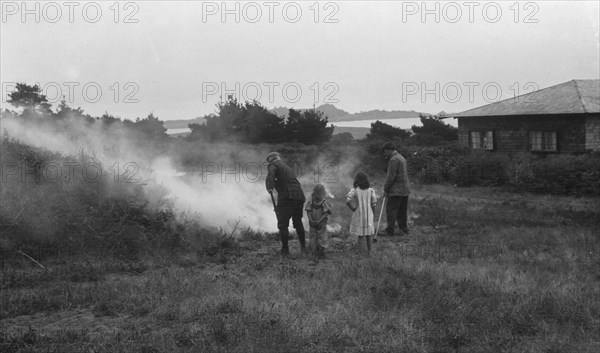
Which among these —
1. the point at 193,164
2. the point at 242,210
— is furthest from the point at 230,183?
the point at 193,164

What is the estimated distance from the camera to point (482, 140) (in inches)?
1141

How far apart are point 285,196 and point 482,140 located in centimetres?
2143

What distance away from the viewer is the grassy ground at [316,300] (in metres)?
5.89

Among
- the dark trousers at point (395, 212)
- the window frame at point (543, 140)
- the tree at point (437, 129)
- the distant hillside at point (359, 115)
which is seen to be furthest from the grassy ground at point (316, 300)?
the distant hillside at point (359, 115)

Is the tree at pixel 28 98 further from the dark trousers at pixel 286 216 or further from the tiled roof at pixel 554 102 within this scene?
the tiled roof at pixel 554 102

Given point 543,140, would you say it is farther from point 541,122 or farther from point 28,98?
point 28,98

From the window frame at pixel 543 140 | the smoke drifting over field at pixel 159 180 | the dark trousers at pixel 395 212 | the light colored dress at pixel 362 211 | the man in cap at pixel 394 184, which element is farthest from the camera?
the window frame at pixel 543 140

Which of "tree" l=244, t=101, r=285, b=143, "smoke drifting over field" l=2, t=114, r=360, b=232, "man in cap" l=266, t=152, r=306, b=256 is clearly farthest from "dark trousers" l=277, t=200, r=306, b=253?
"tree" l=244, t=101, r=285, b=143

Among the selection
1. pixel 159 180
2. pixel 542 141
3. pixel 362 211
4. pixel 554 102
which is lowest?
pixel 362 211

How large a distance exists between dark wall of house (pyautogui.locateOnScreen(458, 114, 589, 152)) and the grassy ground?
48.3 ft

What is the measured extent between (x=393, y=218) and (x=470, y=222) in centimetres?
279

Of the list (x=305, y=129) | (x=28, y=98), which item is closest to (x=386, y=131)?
(x=305, y=129)

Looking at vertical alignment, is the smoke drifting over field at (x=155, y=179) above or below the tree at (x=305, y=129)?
below

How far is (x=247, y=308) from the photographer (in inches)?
263
